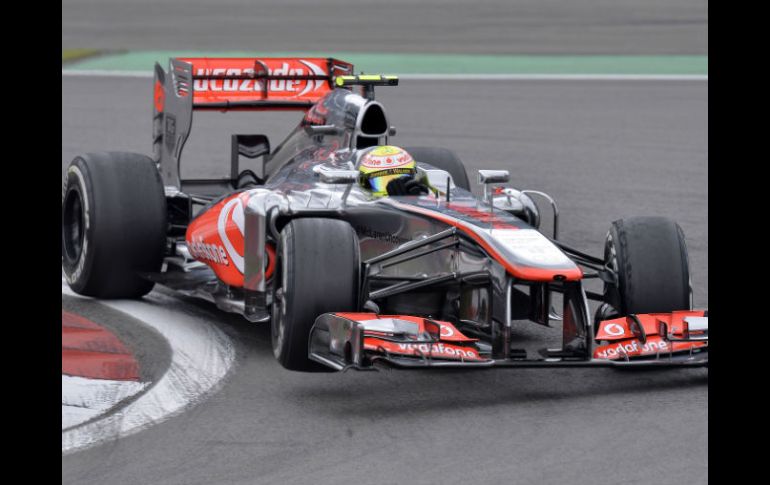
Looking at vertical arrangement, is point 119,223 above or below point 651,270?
above

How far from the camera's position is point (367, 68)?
2914cm

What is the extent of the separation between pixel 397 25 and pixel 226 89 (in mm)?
29246

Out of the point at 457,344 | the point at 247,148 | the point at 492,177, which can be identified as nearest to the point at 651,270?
the point at 492,177

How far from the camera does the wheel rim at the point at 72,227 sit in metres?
10.5

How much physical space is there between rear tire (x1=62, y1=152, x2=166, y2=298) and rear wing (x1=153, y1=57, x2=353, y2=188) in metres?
0.92

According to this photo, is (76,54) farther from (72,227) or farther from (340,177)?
(340,177)

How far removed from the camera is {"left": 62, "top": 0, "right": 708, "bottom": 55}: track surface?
35.4 metres

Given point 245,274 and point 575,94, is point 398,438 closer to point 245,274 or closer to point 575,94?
point 245,274

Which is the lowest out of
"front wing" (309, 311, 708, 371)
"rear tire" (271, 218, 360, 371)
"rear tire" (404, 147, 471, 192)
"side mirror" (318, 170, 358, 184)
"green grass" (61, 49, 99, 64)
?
"front wing" (309, 311, 708, 371)

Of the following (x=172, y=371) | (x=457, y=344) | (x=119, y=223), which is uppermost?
(x=119, y=223)

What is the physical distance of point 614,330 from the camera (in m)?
8.00

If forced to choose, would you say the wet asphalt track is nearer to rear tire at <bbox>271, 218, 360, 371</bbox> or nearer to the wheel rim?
rear tire at <bbox>271, 218, 360, 371</bbox>

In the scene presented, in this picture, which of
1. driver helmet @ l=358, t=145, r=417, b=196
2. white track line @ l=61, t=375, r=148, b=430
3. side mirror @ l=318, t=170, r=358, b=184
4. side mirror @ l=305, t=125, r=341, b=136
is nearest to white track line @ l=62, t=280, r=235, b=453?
white track line @ l=61, t=375, r=148, b=430
